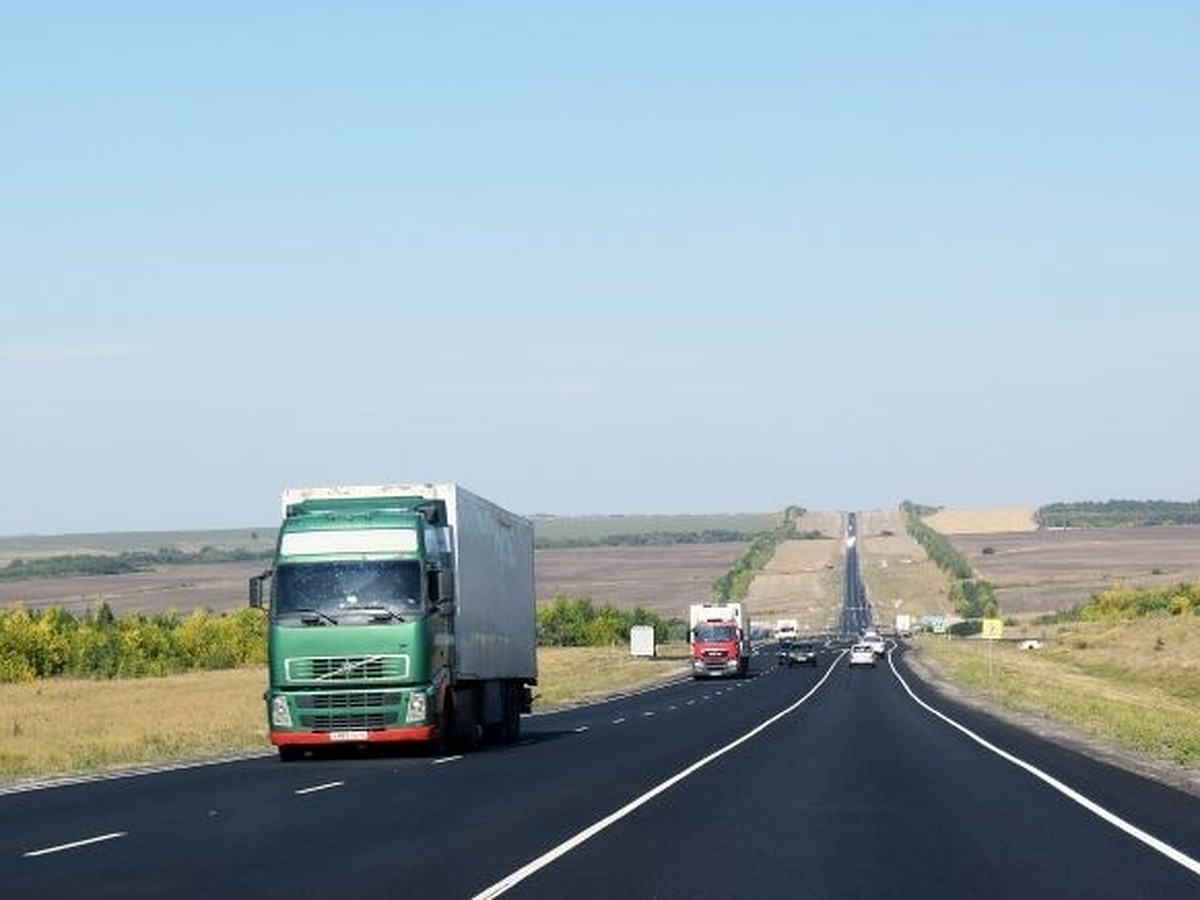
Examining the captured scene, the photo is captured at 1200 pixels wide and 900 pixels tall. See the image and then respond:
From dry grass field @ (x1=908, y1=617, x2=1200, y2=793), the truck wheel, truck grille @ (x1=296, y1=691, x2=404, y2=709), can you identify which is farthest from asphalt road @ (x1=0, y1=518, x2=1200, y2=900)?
the truck wheel

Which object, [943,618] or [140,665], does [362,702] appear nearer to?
[140,665]

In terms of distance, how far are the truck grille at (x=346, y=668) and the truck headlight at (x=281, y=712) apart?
1.55 ft

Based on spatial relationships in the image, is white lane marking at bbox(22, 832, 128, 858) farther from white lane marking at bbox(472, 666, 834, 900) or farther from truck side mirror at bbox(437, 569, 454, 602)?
truck side mirror at bbox(437, 569, 454, 602)

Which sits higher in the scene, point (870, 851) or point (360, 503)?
point (360, 503)

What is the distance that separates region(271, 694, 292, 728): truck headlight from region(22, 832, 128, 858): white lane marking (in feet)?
43.0

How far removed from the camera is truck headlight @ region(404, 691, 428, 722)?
114 feet

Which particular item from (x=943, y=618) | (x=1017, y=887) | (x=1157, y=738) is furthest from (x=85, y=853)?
(x=943, y=618)

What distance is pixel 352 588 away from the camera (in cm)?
3488

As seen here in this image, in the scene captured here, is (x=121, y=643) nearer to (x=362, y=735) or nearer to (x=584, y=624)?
(x=584, y=624)

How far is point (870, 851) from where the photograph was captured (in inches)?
735

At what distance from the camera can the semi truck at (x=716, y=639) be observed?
94.9 m

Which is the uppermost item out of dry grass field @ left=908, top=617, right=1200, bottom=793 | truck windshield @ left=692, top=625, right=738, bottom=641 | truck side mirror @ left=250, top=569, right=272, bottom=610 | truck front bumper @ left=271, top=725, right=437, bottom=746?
truck side mirror @ left=250, top=569, right=272, bottom=610

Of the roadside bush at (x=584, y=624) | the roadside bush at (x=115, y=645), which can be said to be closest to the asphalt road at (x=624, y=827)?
the roadside bush at (x=115, y=645)

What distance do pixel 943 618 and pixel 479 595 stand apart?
13207cm
